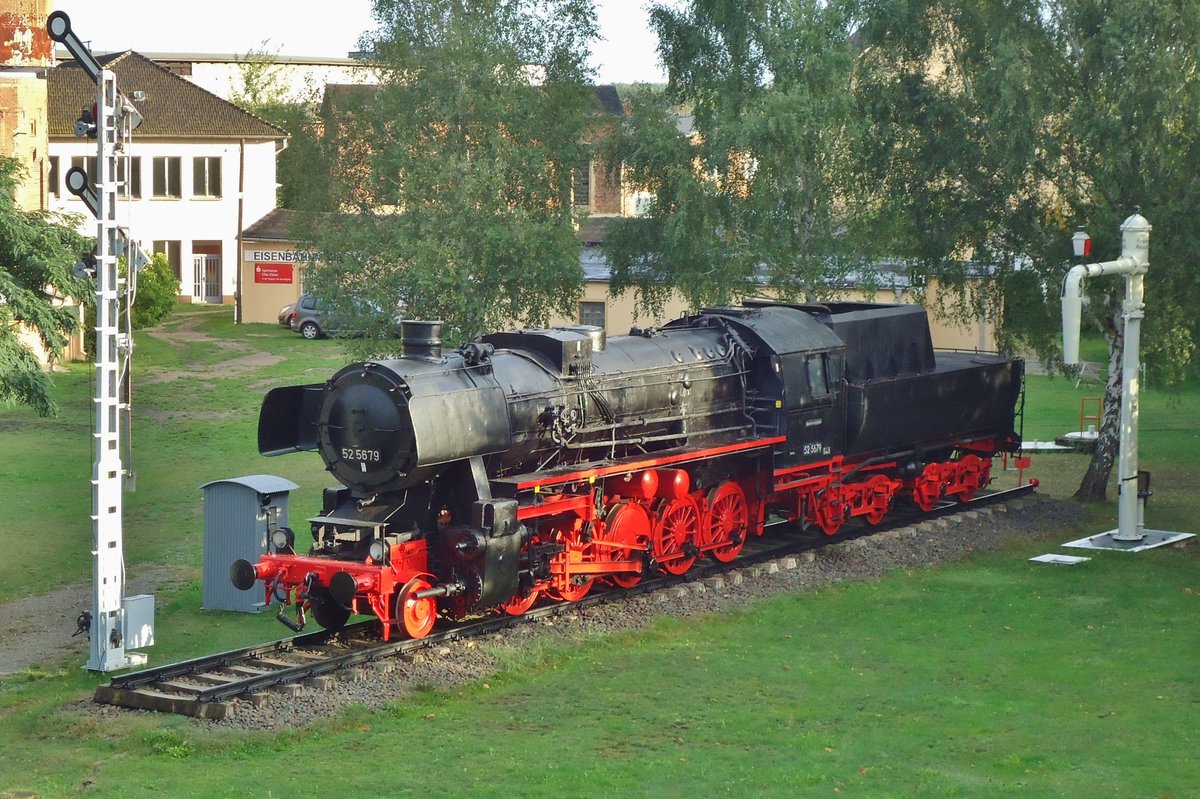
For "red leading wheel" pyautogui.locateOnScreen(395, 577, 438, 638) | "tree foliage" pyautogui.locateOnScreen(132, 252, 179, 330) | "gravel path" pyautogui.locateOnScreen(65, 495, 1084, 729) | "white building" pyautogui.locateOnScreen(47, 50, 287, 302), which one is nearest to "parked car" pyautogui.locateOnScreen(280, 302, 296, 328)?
"white building" pyautogui.locateOnScreen(47, 50, 287, 302)

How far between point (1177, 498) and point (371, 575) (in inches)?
669

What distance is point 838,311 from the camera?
25328 mm

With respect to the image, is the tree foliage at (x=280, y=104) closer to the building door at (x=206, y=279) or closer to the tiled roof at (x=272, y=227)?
the tiled roof at (x=272, y=227)

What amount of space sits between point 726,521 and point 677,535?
49.8 inches

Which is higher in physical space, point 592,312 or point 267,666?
point 592,312

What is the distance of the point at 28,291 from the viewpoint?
90.8ft

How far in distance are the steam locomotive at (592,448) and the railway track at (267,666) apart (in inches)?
11.9

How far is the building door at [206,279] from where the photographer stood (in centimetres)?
6988

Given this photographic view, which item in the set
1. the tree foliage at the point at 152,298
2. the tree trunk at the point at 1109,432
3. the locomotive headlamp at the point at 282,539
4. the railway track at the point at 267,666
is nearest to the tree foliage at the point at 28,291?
the locomotive headlamp at the point at 282,539

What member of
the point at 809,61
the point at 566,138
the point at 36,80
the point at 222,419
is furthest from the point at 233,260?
the point at 809,61

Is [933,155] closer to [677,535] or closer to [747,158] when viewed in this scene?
[747,158]

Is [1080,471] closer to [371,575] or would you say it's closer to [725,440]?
[725,440]

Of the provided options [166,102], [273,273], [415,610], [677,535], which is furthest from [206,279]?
[415,610]

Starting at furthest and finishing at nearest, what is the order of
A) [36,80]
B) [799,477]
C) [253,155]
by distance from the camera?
1. [253,155]
2. [36,80]
3. [799,477]
